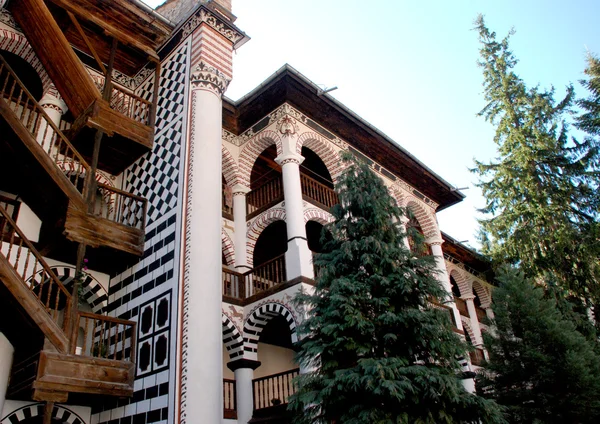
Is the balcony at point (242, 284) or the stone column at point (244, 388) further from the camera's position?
the balcony at point (242, 284)

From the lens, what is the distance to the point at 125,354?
8.06 metres

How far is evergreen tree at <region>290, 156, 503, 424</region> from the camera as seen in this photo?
241 inches

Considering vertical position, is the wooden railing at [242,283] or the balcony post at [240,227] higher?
the balcony post at [240,227]

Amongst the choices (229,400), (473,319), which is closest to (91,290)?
(229,400)

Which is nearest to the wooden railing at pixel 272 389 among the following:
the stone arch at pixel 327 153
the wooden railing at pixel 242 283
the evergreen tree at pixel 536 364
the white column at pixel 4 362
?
the wooden railing at pixel 242 283

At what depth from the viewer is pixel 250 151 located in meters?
12.7

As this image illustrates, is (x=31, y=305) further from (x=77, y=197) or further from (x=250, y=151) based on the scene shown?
(x=250, y=151)

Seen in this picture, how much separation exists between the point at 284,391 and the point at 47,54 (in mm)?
7427

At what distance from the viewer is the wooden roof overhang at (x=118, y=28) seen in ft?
29.4

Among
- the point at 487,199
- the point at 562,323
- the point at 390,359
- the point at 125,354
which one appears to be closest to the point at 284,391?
the point at 125,354

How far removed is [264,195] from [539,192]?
8965mm

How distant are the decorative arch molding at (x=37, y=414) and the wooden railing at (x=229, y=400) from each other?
2.99 metres

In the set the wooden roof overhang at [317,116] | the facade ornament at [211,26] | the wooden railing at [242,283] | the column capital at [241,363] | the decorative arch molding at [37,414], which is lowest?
the decorative arch molding at [37,414]

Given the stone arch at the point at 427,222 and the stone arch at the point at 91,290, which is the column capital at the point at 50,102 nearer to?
the stone arch at the point at 91,290
